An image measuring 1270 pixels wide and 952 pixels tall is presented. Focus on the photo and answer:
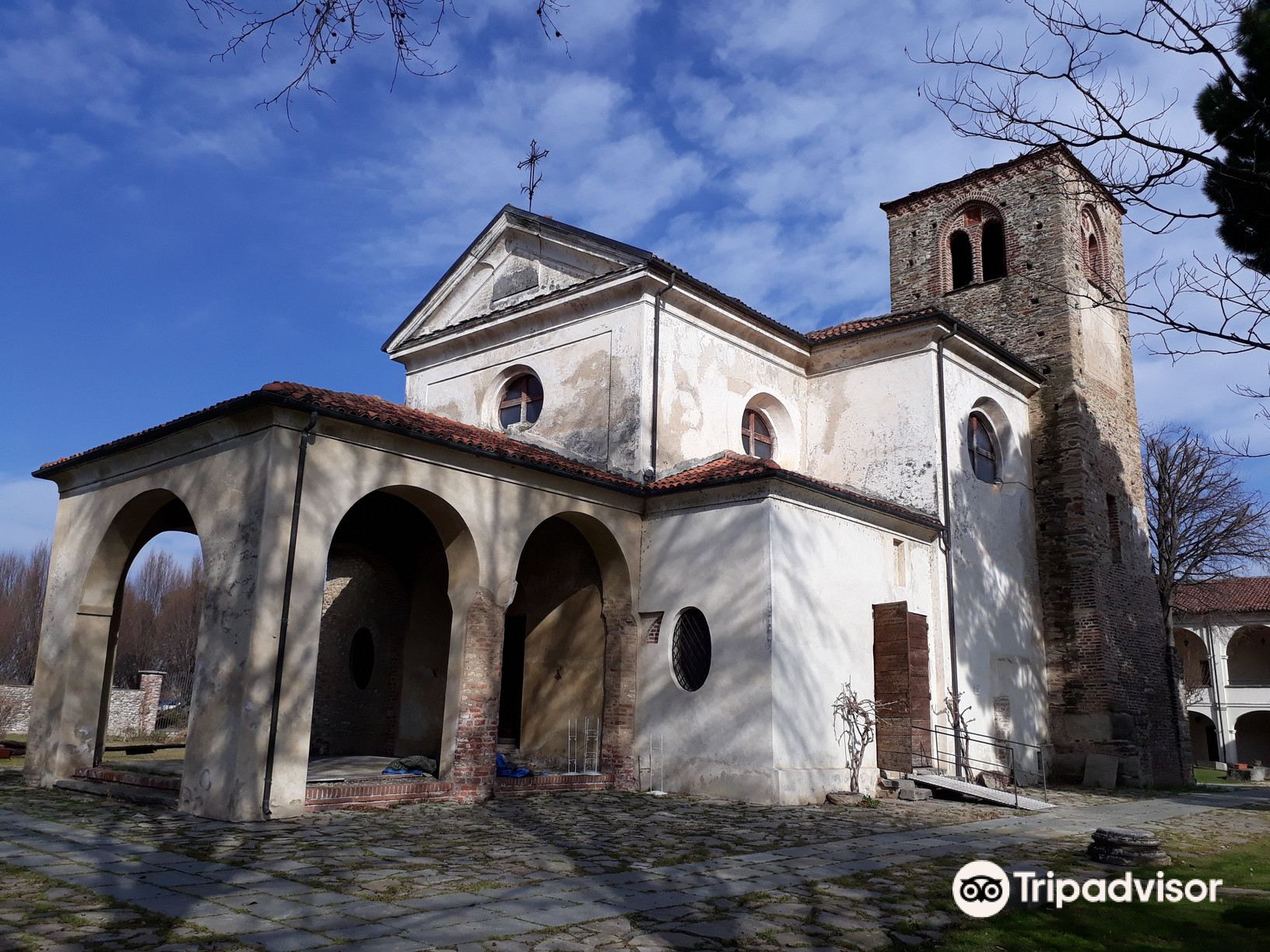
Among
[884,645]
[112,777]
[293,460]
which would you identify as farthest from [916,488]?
[112,777]

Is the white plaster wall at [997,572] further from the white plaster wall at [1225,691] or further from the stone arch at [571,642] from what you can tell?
the white plaster wall at [1225,691]

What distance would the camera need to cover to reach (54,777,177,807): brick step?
9898 millimetres

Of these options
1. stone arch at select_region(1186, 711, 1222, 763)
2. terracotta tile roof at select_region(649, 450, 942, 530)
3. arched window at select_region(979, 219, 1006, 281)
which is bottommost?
stone arch at select_region(1186, 711, 1222, 763)

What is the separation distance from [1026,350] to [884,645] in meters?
7.98

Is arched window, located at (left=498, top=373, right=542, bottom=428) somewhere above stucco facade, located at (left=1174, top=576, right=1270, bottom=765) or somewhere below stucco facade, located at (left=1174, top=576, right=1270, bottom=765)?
above

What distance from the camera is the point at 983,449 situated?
16781 mm

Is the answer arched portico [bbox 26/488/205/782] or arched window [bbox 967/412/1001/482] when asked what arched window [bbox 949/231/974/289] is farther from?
arched portico [bbox 26/488/205/782]

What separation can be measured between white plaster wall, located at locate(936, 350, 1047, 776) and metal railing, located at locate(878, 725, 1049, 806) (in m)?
0.16

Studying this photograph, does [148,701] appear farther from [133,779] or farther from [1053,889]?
[1053,889]

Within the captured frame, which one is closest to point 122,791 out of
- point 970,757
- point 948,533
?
point 970,757

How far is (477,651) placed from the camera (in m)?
11.3

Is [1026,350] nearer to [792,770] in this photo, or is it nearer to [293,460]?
[792,770]

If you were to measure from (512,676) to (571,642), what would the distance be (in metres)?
1.41

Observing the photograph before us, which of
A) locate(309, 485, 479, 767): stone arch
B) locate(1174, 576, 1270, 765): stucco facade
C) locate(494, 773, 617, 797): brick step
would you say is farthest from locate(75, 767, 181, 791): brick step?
locate(1174, 576, 1270, 765): stucco facade
